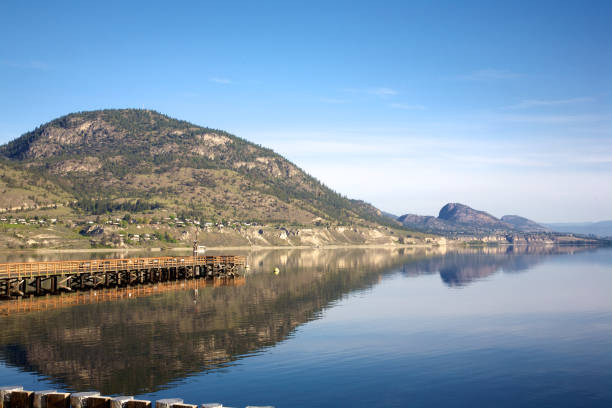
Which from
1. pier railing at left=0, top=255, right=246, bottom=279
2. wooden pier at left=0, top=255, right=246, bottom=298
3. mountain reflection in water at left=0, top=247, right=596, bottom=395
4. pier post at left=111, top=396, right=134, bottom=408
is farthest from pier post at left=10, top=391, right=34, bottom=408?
wooden pier at left=0, top=255, right=246, bottom=298

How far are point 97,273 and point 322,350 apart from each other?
213ft

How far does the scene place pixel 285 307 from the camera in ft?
227

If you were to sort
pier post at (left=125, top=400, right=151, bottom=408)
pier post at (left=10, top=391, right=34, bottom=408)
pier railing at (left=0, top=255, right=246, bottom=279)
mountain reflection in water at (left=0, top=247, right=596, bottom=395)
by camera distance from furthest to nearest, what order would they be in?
pier railing at (left=0, top=255, right=246, bottom=279)
mountain reflection in water at (left=0, top=247, right=596, bottom=395)
pier post at (left=10, top=391, right=34, bottom=408)
pier post at (left=125, top=400, right=151, bottom=408)

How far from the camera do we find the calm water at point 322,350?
110 ft

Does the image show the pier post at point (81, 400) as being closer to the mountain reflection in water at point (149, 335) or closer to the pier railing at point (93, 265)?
the mountain reflection in water at point (149, 335)

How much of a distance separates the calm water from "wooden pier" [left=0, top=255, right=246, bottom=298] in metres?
16.8

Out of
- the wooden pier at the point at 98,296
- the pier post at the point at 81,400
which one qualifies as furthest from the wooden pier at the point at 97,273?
the pier post at the point at 81,400

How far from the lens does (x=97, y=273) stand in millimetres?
96000

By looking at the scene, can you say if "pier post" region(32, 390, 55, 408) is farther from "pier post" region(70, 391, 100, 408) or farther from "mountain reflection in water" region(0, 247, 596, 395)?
"mountain reflection in water" region(0, 247, 596, 395)

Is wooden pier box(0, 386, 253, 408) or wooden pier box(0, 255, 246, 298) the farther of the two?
wooden pier box(0, 255, 246, 298)

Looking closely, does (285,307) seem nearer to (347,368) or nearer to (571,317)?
(347,368)

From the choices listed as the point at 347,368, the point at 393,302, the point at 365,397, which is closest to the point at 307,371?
the point at 347,368

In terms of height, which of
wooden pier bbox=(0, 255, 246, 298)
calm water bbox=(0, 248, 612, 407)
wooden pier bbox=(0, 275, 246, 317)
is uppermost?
wooden pier bbox=(0, 255, 246, 298)

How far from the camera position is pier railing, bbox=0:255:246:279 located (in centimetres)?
7888
